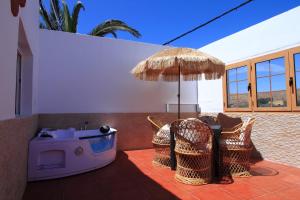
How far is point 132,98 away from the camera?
6238mm

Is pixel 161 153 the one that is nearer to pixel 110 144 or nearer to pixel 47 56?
pixel 110 144

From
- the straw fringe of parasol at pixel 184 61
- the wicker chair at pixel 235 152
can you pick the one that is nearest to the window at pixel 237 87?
the straw fringe of parasol at pixel 184 61

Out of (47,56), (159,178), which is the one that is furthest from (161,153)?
A: (47,56)

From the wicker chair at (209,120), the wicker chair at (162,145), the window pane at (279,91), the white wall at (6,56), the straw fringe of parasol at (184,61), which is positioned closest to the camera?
the white wall at (6,56)

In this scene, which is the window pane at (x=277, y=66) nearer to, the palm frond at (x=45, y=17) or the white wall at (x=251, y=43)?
the white wall at (x=251, y=43)

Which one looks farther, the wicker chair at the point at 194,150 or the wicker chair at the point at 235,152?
the wicker chair at the point at 235,152

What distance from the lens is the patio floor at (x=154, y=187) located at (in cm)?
292

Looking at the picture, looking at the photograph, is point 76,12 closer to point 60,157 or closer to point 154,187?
point 60,157

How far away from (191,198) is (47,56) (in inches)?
183

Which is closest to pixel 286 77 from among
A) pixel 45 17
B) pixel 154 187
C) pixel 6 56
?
pixel 154 187

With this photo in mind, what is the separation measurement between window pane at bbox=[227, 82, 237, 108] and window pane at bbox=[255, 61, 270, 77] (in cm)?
78

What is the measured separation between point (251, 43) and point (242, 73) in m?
0.78

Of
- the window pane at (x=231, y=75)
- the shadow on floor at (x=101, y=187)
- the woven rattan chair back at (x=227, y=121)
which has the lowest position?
the shadow on floor at (x=101, y=187)

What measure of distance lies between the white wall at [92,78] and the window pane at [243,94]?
7.24ft
